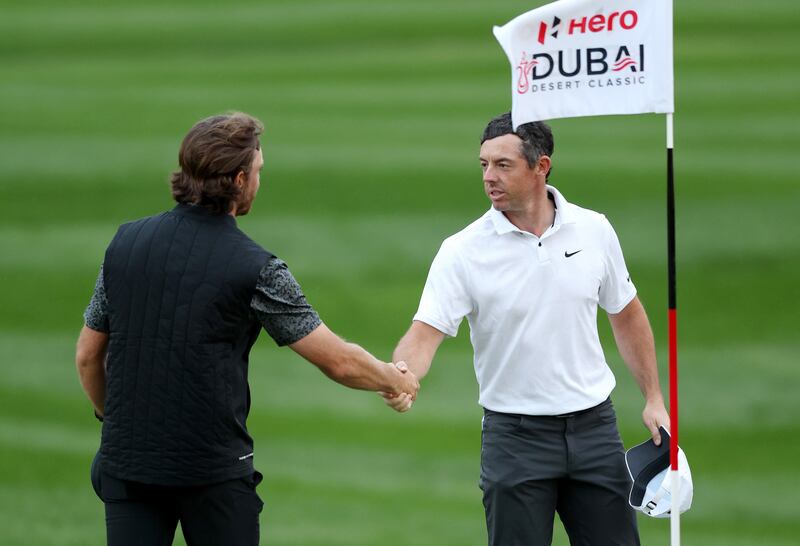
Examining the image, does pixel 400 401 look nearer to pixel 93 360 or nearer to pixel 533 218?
pixel 533 218

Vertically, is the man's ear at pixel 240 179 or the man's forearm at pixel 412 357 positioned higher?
the man's ear at pixel 240 179

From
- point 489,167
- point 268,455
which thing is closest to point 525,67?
point 489,167

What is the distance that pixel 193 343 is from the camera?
132 inches

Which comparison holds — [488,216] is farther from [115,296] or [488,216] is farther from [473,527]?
[473,527]

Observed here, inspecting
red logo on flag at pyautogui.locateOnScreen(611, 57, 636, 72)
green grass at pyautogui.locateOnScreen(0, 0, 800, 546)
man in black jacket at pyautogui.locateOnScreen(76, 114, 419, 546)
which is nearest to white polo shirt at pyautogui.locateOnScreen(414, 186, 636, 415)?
red logo on flag at pyautogui.locateOnScreen(611, 57, 636, 72)

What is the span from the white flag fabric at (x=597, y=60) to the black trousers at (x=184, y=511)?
4.64ft

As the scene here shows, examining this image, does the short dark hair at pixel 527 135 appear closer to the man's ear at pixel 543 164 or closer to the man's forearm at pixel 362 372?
the man's ear at pixel 543 164

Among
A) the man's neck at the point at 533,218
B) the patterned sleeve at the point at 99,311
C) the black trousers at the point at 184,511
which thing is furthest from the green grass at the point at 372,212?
the patterned sleeve at the point at 99,311

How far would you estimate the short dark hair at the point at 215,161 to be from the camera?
3441mm

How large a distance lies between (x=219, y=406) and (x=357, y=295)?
438 cm

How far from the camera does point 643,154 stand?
8.45 meters

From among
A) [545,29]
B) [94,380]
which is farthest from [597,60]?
[94,380]

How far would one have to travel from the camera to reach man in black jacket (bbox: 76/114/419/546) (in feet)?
11.0

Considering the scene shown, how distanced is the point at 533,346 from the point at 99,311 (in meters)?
1.30
